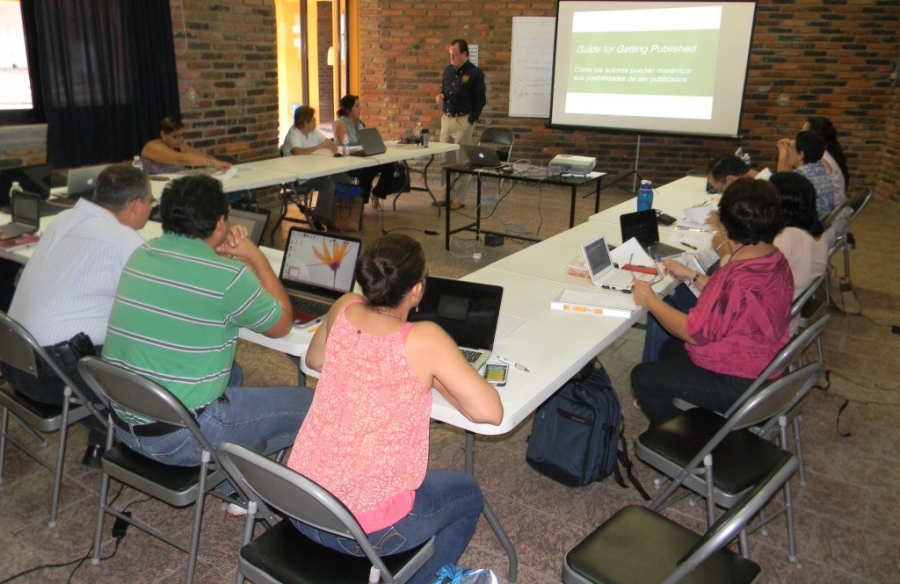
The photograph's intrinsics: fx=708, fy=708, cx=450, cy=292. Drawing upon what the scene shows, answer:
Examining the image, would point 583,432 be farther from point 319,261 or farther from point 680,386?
point 319,261

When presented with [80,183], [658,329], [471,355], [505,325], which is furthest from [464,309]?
[80,183]

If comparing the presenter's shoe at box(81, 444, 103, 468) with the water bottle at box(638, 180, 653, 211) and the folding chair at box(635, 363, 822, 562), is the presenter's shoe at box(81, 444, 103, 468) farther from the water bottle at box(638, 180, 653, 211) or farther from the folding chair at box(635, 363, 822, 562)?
the water bottle at box(638, 180, 653, 211)

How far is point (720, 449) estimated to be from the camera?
2.14m

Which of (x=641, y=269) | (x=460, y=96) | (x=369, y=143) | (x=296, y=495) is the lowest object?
(x=296, y=495)

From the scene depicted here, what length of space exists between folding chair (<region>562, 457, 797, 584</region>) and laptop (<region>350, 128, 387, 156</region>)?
448 cm

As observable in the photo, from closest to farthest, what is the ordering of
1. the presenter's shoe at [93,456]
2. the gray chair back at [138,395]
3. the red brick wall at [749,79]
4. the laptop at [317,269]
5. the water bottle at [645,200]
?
the gray chair back at [138,395] < the laptop at [317,269] < the presenter's shoe at [93,456] < the water bottle at [645,200] < the red brick wall at [749,79]

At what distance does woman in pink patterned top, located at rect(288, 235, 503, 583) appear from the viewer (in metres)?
1.52

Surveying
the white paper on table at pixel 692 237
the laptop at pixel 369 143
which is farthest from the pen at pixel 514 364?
the laptop at pixel 369 143

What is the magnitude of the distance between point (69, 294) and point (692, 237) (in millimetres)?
2784

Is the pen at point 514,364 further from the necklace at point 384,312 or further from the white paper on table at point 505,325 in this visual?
the necklace at point 384,312

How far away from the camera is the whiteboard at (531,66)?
25.6 ft

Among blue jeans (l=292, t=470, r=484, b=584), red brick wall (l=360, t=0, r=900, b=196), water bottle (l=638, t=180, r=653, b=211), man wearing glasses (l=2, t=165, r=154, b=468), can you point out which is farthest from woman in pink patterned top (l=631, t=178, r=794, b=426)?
red brick wall (l=360, t=0, r=900, b=196)

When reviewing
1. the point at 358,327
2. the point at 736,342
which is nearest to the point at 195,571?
the point at 358,327

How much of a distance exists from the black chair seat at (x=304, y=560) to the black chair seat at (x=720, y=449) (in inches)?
34.6
